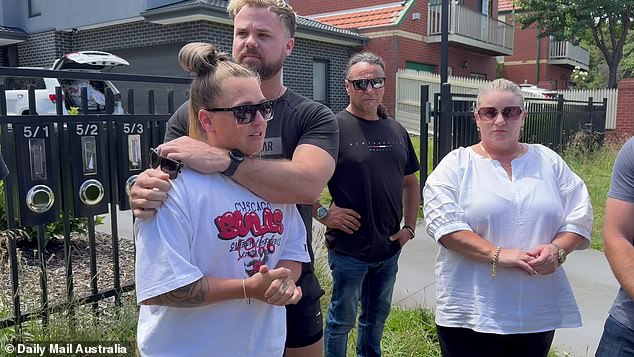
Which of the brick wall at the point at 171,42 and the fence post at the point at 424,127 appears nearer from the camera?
the fence post at the point at 424,127

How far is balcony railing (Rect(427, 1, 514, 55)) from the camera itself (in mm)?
18375

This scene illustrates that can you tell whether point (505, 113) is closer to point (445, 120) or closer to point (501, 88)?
point (501, 88)

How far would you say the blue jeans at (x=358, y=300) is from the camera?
311cm

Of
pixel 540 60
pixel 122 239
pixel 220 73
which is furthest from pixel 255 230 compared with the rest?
pixel 540 60

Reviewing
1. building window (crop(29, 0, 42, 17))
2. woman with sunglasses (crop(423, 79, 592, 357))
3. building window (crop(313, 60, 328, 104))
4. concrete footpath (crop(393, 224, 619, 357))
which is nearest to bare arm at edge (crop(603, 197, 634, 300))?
woman with sunglasses (crop(423, 79, 592, 357))

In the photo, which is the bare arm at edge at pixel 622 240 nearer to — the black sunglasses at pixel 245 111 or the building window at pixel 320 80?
the black sunglasses at pixel 245 111

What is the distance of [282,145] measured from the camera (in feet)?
7.09

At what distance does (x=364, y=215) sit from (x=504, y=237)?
36.8 inches

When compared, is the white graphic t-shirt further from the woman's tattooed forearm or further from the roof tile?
the roof tile

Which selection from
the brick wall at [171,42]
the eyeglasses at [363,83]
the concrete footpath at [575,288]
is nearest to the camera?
the eyeglasses at [363,83]

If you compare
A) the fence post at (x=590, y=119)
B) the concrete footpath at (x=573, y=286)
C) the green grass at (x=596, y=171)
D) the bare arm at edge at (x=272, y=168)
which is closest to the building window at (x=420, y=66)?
the fence post at (x=590, y=119)

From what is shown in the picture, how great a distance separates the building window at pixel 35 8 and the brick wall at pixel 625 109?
1685 cm

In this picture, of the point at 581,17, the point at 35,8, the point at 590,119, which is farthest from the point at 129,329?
the point at 581,17

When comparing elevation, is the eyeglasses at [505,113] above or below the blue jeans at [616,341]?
above
